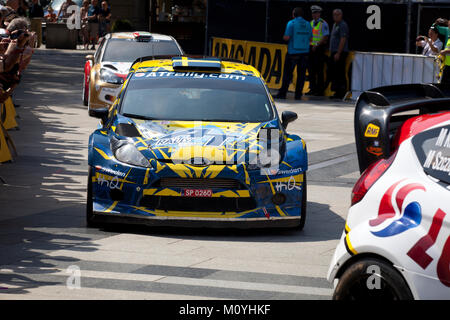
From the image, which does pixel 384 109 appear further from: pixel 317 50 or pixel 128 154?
pixel 317 50

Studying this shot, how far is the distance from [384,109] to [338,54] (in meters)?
16.7

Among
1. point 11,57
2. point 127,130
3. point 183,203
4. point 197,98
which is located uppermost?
point 11,57

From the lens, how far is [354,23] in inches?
991

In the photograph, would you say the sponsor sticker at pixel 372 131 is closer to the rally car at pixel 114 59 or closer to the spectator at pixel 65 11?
the rally car at pixel 114 59

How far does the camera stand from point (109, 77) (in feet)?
59.7

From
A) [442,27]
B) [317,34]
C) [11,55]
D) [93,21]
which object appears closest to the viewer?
[11,55]

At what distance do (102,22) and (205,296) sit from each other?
3394 cm

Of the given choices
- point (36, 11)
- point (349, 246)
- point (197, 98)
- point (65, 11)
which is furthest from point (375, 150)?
point (36, 11)

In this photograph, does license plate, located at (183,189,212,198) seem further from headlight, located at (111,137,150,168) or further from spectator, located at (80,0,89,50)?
spectator, located at (80,0,89,50)

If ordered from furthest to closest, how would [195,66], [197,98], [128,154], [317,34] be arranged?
[317,34] < [195,66] < [197,98] < [128,154]

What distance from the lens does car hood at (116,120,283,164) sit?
8.98 metres

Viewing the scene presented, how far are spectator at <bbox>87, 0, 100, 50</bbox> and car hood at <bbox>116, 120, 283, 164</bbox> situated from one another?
30629 millimetres

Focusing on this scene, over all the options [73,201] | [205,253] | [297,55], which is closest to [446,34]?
[297,55]

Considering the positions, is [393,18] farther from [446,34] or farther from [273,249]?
[273,249]
